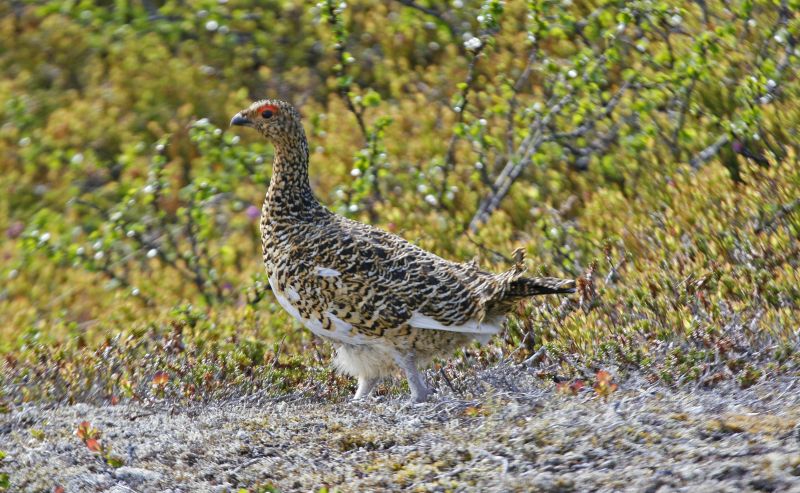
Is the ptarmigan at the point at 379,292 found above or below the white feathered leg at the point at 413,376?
above

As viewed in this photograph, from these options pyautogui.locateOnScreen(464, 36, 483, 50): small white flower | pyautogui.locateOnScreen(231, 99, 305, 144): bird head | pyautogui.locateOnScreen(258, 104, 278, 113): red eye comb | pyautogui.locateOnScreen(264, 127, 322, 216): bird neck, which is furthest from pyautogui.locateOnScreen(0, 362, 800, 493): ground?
pyautogui.locateOnScreen(464, 36, 483, 50): small white flower

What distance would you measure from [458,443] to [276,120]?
2299 millimetres

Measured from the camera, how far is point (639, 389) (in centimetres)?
448

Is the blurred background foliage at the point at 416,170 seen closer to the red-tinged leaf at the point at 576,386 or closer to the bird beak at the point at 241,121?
the red-tinged leaf at the point at 576,386

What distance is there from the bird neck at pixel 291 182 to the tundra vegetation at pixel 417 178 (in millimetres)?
867

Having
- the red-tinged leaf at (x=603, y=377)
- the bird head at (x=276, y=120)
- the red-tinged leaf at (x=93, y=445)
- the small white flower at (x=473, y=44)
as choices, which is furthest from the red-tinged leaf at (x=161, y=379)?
the small white flower at (x=473, y=44)

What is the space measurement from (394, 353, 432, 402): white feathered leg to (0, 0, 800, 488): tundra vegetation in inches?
12.8

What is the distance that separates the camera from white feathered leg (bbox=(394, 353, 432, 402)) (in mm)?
5098

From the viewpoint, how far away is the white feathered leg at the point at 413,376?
5.10 metres

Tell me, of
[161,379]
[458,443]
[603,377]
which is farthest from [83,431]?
[603,377]

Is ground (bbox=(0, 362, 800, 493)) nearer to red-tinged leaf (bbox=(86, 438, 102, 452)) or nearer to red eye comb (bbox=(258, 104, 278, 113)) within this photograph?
red-tinged leaf (bbox=(86, 438, 102, 452))

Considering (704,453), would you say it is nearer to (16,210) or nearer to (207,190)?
(207,190)

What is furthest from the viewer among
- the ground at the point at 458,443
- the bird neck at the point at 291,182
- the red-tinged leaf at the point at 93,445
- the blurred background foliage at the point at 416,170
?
the blurred background foliage at the point at 416,170

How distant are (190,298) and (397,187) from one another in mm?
1868
